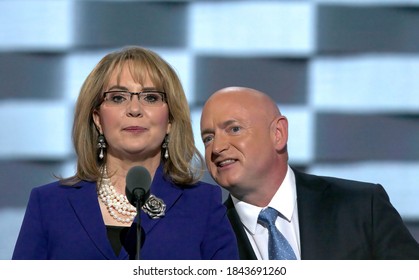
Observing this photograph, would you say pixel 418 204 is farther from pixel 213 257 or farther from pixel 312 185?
pixel 213 257

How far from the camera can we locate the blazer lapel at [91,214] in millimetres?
Result: 1900

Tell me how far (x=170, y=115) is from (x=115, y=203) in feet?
0.83

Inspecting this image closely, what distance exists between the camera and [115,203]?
200 cm

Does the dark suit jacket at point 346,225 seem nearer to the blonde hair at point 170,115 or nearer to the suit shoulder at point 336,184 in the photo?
the suit shoulder at point 336,184

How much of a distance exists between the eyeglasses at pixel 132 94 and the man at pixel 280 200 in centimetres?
26

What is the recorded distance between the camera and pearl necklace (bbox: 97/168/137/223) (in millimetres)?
1982

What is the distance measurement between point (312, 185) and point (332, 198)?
7cm

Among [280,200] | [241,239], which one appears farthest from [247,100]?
[241,239]

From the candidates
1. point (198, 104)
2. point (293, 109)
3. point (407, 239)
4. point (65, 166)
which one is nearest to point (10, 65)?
point (65, 166)

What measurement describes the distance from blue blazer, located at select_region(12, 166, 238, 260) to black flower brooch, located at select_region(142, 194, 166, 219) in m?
0.01

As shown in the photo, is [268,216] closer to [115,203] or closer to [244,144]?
[244,144]

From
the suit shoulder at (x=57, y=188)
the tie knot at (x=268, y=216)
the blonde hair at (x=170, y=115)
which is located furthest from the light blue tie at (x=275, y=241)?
the suit shoulder at (x=57, y=188)

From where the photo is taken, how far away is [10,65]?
8.93 feet

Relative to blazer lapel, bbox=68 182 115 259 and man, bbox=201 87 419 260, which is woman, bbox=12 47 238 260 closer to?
blazer lapel, bbox=68 182 115 259
